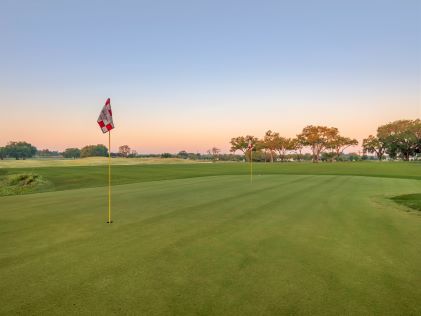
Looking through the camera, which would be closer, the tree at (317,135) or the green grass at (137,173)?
the green grass at (137,173)

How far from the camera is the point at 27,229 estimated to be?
25.3 ft

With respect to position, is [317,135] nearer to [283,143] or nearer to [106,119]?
[283,143]

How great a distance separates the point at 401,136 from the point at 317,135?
31.3 meters

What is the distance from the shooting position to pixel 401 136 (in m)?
111

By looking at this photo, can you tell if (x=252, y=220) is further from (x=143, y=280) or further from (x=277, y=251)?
(x=143, y=280)

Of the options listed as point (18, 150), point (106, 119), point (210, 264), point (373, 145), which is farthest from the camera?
point (18, 150)

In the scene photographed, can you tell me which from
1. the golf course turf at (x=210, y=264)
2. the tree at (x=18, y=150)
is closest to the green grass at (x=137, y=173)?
the golf course turf at (x=210, y=264)

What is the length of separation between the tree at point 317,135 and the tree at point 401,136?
22.4 meters

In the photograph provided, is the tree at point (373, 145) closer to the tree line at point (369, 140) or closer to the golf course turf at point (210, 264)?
the tree line at point (369, 140)

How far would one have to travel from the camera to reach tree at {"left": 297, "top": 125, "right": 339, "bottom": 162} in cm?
11812

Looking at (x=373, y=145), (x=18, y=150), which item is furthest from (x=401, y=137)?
(x=18, y=150)

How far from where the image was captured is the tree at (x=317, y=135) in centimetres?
11812

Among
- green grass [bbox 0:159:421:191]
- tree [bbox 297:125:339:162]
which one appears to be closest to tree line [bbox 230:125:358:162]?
tree [bbox 297:125:339:162]

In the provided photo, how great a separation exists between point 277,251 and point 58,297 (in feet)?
13.3
